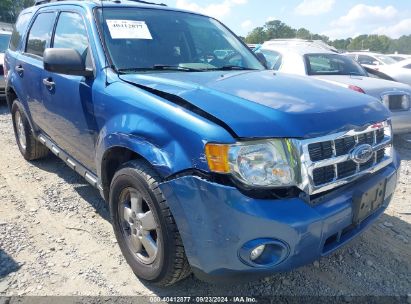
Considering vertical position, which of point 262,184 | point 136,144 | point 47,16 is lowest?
point 262,184

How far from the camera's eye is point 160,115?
85.0 inches

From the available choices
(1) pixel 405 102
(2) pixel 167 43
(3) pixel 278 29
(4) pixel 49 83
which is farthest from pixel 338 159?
(3) pixel 278 29

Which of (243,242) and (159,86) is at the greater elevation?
(159,86)

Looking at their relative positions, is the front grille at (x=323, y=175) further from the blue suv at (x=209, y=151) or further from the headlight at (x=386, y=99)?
the headlight at (x=386, y=99)

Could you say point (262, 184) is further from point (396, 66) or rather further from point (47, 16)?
point (396, 66)

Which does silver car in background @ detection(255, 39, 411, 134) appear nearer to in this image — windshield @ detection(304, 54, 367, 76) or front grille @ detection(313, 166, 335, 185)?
windshield @ detection(304, 54, 367, 76)

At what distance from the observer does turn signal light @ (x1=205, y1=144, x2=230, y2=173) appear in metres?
1.92

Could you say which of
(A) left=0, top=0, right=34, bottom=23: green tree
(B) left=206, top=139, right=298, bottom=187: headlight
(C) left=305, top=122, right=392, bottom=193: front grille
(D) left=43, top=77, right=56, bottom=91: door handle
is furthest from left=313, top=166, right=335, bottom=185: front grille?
(A) left=0, top=0, right=34, bottom=23: green tree

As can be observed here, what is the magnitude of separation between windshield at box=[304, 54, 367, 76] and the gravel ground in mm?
3006

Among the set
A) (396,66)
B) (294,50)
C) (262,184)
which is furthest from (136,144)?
(396,66)

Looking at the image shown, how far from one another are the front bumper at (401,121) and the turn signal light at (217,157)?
4.78 metres

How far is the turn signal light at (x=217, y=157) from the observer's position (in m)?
1.92

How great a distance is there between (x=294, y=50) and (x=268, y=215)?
541 centimetres

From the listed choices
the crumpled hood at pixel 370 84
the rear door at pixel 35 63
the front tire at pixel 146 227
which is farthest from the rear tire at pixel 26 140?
the crumpled hood at pixel 370 84
